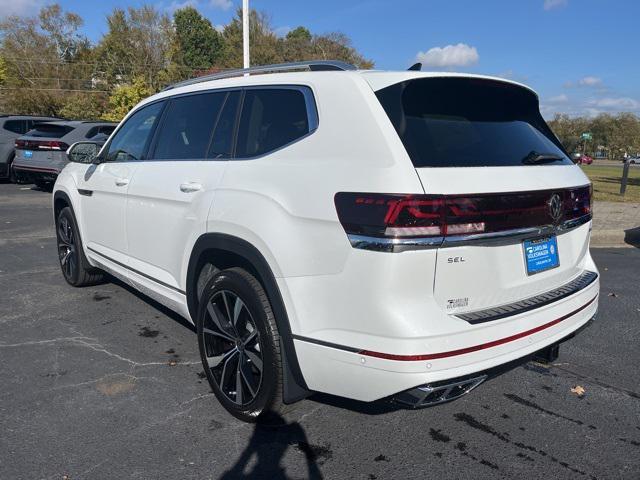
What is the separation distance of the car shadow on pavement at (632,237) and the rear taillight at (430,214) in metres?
7.86

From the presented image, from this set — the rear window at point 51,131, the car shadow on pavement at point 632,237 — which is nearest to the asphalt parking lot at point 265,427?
the car shadow on pavement at point 632,237

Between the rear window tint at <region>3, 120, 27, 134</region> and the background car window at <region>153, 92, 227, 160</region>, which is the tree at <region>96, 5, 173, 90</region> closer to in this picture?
the rear window tint at <region>3, 120, 27, 134</region>

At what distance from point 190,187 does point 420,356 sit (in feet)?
5.85

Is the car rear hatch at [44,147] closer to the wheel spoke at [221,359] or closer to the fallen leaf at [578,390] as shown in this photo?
the wheel spoke at [221,359]

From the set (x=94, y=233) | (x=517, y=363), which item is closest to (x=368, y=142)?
(x=517, y=363)

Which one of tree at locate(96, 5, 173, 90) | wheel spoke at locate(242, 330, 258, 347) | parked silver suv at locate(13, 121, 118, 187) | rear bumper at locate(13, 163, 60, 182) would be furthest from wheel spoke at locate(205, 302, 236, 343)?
tree at locate(96, 5, 173, 90)

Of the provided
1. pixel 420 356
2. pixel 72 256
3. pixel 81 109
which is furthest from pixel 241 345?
pixel 81 109

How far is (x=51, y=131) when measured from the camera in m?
12.9

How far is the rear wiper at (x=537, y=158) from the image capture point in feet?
8.92

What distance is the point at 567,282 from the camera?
2.90 metres

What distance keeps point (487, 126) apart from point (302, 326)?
1.42m

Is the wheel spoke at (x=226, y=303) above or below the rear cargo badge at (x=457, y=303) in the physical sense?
below

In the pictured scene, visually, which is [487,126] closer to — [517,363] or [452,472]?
[517,363]

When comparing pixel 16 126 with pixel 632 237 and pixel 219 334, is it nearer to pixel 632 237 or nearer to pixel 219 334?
pixel 219 334
